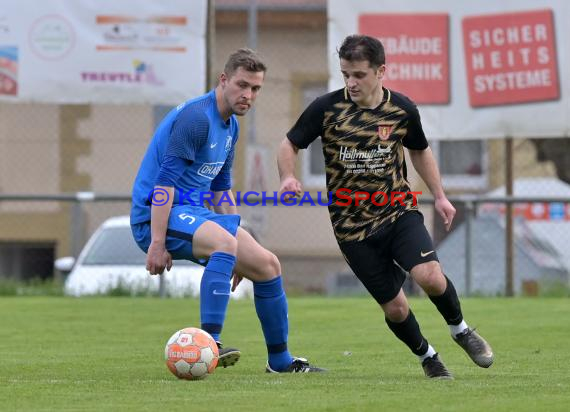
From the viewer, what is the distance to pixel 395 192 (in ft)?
24.0

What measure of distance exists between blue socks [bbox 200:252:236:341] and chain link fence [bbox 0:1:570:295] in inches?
435

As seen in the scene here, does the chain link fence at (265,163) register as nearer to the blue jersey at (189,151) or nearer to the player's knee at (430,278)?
the blue jersey at (189,151)

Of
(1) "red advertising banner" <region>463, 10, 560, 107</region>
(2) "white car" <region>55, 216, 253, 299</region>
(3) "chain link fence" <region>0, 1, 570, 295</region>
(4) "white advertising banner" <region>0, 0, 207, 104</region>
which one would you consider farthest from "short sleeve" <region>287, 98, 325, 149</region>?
(3) "chain link fence" <region>0, 1, 570, 295</region>

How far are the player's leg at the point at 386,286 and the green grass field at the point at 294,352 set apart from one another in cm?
21

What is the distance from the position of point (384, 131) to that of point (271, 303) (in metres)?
1.19

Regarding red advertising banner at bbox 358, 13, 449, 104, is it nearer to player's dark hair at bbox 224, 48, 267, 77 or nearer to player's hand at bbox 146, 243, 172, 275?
player's dark hair at bbox 224, 48, 267, 77

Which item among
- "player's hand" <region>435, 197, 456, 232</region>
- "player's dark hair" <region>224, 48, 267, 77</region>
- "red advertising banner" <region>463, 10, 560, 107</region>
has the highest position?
"red advertising banner" <region>463, 10, 560, 107</region>

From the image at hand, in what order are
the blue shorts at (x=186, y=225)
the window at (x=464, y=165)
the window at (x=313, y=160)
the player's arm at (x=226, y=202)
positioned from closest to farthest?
the blue shorts at (x=186, y=225)
the player's arm at (x=226, y=202)
the window at (x=313, y=160)
the window at (x=464, y=165)

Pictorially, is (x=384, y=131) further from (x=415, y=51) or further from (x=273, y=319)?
(x=415, y=51)

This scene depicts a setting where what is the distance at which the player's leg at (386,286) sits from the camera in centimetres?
726

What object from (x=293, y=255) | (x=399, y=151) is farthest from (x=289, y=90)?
(x=399, y=151)

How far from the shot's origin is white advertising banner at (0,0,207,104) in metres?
14.3

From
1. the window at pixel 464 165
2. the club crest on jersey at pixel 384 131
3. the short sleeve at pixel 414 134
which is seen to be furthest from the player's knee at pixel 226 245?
the window at pixel 464 165

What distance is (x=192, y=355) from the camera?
270 inches
